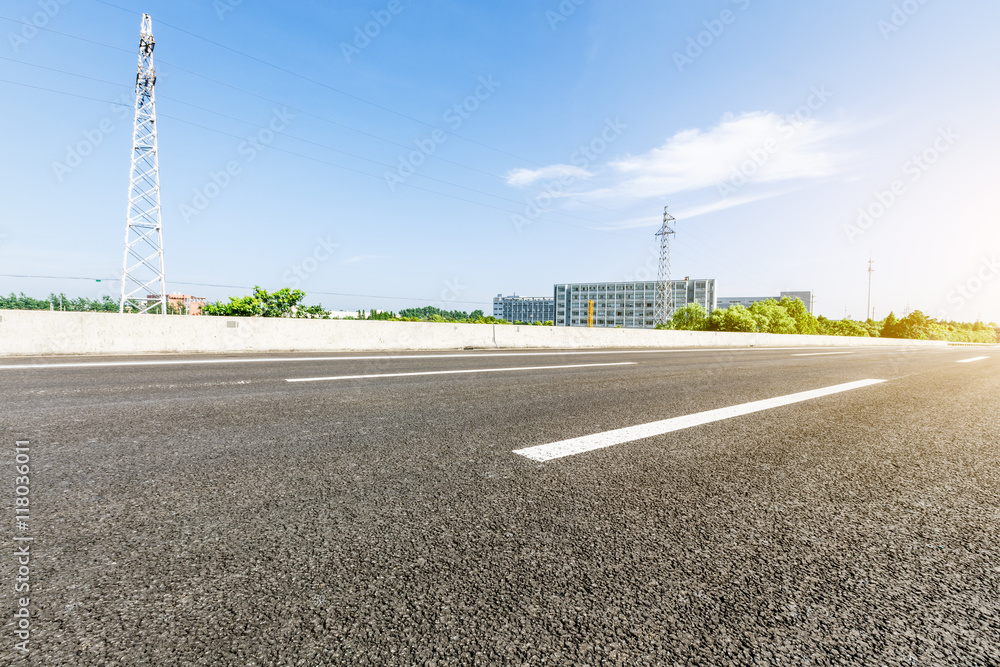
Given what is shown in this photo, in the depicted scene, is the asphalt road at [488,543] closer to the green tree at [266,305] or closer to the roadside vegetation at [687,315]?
the roadside vegetation at [687,315]

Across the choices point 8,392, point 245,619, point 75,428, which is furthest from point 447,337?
point 245,619

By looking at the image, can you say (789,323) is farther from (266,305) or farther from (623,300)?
(623,300)

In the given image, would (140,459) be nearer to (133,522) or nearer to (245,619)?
(133,522)

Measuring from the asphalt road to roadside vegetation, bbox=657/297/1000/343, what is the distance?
40.7 metres

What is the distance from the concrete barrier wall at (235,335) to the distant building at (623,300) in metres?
136

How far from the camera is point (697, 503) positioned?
193cm

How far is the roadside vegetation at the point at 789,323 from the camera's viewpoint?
191ft

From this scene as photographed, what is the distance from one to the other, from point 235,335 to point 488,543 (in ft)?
34.7

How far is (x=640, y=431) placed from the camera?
318 cm

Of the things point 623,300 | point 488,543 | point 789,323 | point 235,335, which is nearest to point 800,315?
point 789,323

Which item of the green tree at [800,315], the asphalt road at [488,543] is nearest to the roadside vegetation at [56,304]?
the asphalt road at [488,543]

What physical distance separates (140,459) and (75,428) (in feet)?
3.51

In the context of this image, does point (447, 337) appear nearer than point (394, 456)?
No

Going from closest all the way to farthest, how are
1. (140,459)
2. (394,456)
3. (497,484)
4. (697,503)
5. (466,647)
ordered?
(466,647) → (697,503) → (497,484) → (140,459) → (394,456)
